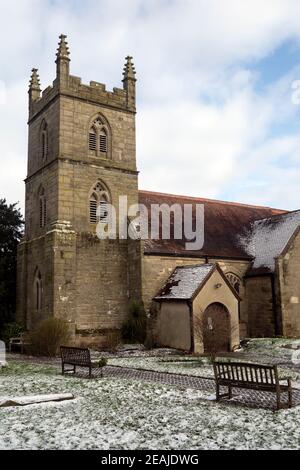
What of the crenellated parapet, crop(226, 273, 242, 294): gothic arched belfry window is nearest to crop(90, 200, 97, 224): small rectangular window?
the crenellated parapet

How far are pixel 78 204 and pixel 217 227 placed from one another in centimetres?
1006

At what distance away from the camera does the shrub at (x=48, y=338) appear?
21594 mm

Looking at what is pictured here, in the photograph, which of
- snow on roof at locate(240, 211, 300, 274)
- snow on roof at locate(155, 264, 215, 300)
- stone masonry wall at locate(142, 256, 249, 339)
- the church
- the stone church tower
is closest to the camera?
snow on roof at locate(155, 264, 215, 300)

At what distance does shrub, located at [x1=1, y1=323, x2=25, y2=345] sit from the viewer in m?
25.7

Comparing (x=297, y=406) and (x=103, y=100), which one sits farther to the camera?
(x=103, y=100)

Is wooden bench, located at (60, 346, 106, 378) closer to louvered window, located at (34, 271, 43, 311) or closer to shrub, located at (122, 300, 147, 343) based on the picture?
shrub, located at (122, 300, 147, 343)

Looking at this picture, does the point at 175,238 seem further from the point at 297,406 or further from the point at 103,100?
the point at 297,406

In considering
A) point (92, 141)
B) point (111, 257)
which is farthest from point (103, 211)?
point (92, 141)

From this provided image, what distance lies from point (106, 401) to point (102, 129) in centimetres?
1981

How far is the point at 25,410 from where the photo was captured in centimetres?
962

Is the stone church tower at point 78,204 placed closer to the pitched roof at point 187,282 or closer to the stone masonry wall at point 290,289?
the pitched roof at point 187,282

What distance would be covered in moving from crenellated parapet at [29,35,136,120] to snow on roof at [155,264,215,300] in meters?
10.6

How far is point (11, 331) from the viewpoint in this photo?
25.9 m
